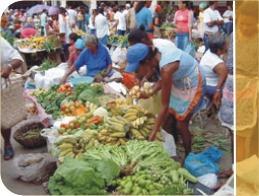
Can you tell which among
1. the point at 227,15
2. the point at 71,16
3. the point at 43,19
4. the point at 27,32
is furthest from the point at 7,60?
the point at 227,15

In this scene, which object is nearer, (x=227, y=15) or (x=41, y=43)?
(x=227, y=15)

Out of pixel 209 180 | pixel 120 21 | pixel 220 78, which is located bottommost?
pixel 209 180

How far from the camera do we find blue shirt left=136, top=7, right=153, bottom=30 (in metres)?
2.83

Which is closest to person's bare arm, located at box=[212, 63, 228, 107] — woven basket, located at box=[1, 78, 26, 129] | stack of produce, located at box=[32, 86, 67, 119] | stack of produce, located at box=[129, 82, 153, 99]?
stack of produce, located at box=[129, 82, 153, 99]

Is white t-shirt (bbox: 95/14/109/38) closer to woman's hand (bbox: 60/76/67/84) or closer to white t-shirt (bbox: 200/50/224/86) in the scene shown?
woman's hand (bbox: 60/76/67/84)

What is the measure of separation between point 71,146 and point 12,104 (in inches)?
15.5

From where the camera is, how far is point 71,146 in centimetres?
296

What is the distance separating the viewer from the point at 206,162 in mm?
2928

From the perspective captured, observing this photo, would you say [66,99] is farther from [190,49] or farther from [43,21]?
[190,49]

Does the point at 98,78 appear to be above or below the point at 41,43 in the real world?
below

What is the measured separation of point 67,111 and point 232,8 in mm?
1045

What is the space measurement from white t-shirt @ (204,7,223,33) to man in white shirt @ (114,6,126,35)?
432 mm

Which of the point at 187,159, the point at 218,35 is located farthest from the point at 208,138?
the point at 218,35

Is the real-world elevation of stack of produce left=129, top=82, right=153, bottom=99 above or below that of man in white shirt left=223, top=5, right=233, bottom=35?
below
